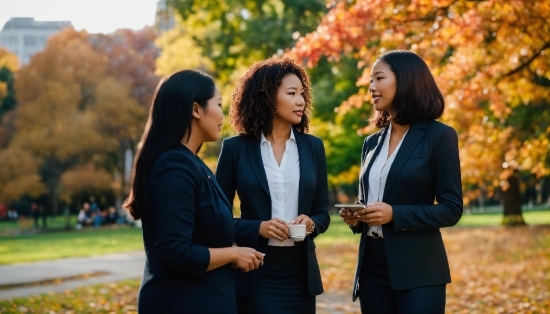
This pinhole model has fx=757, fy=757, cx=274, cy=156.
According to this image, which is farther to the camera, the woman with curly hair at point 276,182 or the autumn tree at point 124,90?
the autumn tree at point 124,90

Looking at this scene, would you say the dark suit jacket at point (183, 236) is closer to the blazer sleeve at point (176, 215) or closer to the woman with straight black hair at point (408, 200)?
the blazer sleeve at point (176, 215)

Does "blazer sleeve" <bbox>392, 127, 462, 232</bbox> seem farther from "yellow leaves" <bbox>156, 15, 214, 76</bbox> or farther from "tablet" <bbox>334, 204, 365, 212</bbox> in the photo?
"yellow leaves" <bbox>156, 15, 214, 76</bbox>

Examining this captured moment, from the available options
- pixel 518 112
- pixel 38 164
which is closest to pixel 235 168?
pixel 518 112

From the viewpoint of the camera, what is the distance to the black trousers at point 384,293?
446cm

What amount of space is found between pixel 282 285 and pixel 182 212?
1483 millimetres

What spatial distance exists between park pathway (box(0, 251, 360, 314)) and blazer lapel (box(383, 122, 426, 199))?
6635mm

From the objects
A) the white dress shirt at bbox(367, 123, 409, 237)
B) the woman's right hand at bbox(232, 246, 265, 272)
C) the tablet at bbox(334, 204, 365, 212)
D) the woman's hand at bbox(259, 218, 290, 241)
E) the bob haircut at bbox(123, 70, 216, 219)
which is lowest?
the woman's right hand at bbox(232, 246, 265, 272)

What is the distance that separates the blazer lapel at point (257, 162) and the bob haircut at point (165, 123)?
3.87 feet

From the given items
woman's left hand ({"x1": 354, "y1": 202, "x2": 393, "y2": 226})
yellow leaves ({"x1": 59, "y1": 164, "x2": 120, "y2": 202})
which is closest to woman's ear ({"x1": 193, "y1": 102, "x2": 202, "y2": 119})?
woman's left hand ({"x1": 354, "y1": 202, "x2": 393, "y2": 226})

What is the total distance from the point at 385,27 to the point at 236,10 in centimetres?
1736

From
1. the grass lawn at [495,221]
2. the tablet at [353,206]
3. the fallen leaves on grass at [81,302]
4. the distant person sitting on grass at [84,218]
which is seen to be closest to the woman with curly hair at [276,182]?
the tablet at [353,206]

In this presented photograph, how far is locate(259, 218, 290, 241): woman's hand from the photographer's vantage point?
4.60 meters

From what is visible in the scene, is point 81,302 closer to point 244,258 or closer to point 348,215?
point 348,215

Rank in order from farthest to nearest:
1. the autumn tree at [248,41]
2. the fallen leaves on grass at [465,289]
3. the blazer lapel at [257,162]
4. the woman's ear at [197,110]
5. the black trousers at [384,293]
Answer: the autumn tree at [248,41], the fallen leaves on grass at [465,289], the blazer lapel at [257,162], the black trousers at [384,293], the woman's ear at [197,110]
